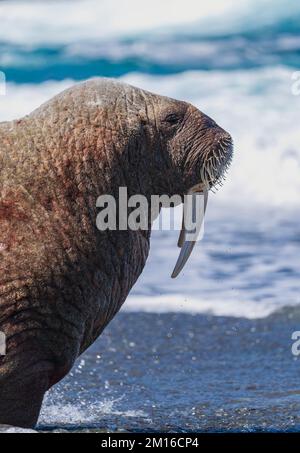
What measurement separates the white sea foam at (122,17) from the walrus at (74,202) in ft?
67.2

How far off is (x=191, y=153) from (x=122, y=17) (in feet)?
72.6

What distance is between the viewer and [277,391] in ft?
29.2

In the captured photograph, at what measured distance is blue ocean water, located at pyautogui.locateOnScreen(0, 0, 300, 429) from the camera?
13617 mm

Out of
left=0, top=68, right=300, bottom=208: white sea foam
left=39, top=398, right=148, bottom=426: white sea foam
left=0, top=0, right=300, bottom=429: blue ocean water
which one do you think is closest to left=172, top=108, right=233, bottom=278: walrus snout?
left=39, top=398, right=148, bottom=426: white sea foam

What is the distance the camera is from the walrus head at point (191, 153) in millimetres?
6980

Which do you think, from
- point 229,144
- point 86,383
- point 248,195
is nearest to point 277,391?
point 86,383

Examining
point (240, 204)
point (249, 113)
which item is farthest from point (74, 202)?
point (249, 113)

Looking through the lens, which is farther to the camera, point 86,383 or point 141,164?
point 86,383

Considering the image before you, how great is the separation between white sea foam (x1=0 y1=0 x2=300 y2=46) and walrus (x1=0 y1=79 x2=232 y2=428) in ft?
67.2

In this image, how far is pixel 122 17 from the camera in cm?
2858

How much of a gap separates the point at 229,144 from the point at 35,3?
2145cm

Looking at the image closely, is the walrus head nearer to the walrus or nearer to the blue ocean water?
the walrus
